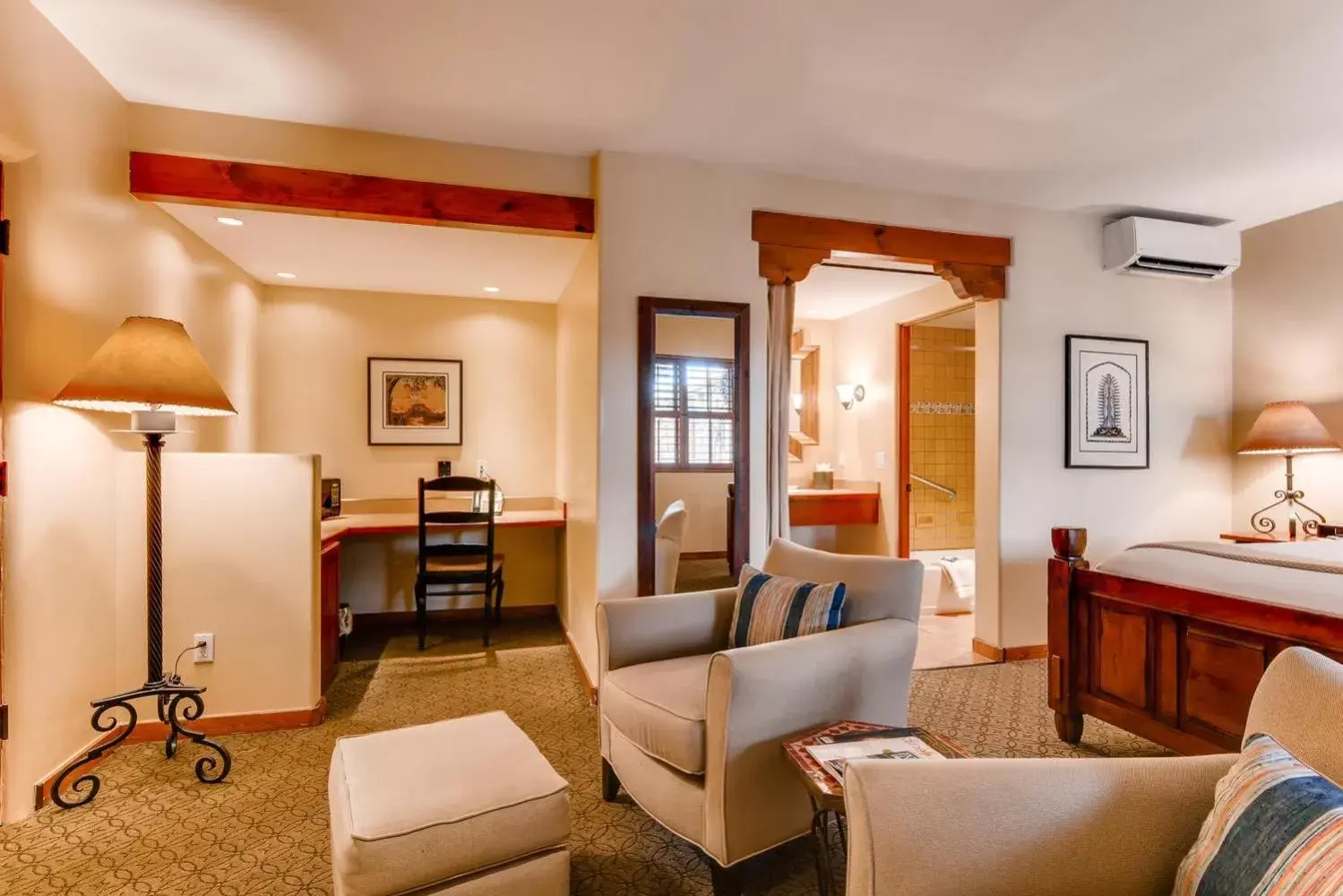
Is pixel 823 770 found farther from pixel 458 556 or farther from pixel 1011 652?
pixel 458 556

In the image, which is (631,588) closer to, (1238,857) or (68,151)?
(1238,857)

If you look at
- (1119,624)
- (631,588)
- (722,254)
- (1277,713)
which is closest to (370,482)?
(631,588)

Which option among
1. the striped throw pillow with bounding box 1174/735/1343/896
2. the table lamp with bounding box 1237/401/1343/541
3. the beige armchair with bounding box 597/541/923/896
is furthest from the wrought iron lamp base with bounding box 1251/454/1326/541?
the striped throw pillow with bounding box 1174/735/1343/896

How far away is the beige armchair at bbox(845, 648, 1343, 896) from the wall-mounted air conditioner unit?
11.6 feet

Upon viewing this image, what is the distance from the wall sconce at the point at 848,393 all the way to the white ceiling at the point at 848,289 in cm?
65

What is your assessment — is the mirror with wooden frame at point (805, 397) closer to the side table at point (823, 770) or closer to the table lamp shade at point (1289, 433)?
the table lamp shade at point (1289, 433)

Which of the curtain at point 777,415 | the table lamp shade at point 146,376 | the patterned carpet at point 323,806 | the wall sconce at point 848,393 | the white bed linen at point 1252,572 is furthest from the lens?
the wall sconce at point 848,393

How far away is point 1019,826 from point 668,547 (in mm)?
2253

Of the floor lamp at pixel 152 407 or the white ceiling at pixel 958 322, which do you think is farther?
the white ceiling at pixel 958 322

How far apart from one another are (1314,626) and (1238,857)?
1.46 meters

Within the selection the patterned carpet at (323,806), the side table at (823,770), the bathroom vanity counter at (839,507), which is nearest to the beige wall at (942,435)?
the bathroom vanity counter at (839,507)

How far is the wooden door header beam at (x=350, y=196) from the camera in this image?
107 inches

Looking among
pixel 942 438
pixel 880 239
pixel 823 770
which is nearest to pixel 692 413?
pixel 880 239

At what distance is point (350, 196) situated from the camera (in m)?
2.91
